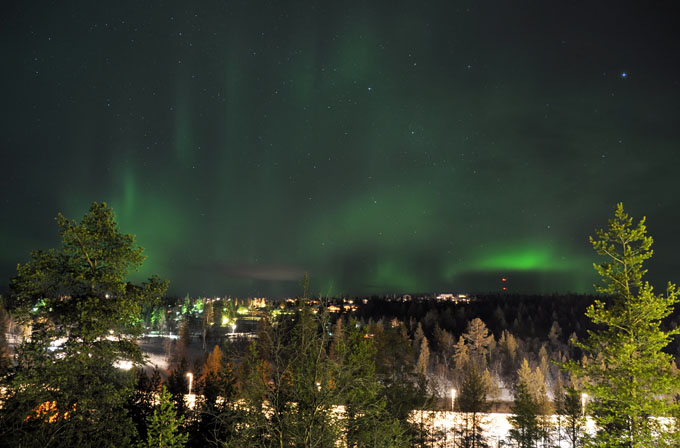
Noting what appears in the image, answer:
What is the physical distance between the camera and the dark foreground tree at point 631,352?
1462cm

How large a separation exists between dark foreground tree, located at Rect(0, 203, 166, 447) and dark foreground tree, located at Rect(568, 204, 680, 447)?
1658 cm

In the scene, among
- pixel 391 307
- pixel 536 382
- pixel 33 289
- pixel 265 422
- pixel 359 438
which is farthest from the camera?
pixel 391 307

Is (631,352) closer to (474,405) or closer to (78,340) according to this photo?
(78,340)

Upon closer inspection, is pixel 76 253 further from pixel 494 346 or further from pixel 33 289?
pixel 494 346

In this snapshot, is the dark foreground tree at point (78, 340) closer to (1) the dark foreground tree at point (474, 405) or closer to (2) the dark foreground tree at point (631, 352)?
(2) the dark foreground tree at point (631, 352)

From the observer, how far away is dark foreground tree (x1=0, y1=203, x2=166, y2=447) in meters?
13.8

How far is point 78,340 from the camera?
611 inches

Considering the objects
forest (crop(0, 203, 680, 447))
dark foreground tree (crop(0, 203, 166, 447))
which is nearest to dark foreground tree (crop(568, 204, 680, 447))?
forest (crop(0, 203, 680, 447))

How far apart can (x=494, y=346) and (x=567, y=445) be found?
56415 mm

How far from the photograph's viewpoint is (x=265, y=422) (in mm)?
11750

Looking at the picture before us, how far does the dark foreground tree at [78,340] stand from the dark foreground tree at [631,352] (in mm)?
16580

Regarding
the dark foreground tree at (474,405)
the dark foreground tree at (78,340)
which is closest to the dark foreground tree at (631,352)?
the dark foreground tree at (78,340)

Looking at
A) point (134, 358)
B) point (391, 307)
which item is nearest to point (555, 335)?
point (391, 307)

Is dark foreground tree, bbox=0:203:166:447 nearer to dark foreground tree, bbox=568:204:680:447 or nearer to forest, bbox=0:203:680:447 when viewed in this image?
forest, bbox=0:203:680:447
